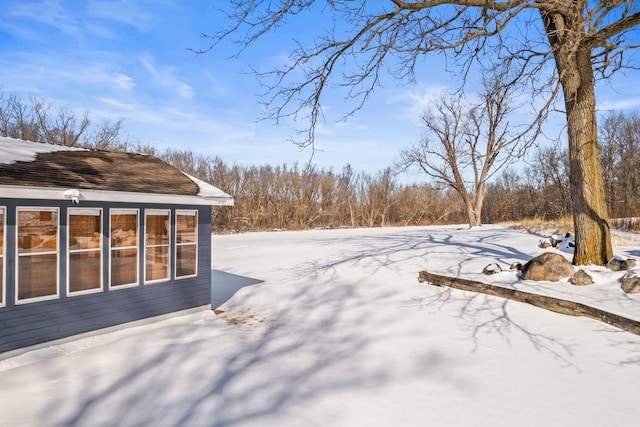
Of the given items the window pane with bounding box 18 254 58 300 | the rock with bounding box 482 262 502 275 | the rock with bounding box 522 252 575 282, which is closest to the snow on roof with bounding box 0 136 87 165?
the window pane with bounding box 18 254 58 300

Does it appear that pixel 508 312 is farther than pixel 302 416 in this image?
Yes

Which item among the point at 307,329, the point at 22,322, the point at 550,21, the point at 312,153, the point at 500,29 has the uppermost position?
the point at 550,21

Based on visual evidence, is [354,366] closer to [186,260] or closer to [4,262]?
[186,260]

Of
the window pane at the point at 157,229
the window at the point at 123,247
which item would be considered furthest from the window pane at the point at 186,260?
the window at the point at 123,247

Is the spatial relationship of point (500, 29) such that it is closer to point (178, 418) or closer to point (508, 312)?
point (508, 312)

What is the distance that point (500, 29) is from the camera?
6.42 m

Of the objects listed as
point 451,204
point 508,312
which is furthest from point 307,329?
point 451,204

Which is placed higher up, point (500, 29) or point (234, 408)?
point (500, 29)

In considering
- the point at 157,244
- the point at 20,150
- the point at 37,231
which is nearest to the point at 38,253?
the point at 37,231

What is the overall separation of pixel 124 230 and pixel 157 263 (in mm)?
884

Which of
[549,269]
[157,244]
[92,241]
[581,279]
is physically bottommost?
[581,279]

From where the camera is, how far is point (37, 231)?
580 cm

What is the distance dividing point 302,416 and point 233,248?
578 inches

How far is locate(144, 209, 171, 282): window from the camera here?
23.7 ft
